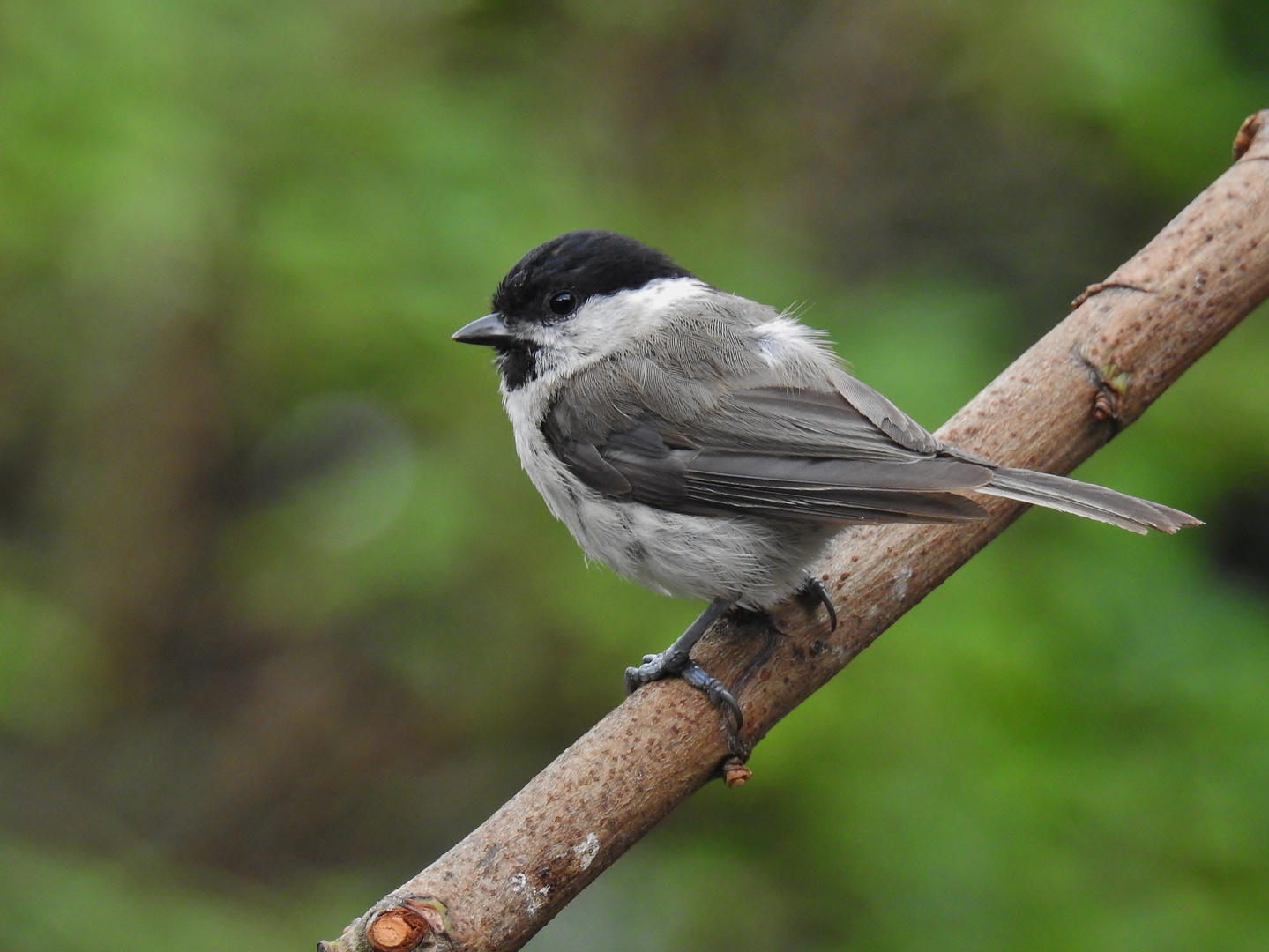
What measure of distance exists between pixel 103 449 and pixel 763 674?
307 centimetres

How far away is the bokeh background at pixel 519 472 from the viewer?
10.0 feet

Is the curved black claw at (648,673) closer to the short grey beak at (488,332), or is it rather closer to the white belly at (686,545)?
the white belly at (686,545)

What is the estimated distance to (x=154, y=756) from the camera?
4668 millimetres

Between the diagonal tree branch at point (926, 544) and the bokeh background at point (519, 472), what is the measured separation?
1.66 feet

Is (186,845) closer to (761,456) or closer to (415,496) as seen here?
(415,496)

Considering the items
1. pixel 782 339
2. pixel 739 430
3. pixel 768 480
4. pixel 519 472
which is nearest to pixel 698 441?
pixel 739 430

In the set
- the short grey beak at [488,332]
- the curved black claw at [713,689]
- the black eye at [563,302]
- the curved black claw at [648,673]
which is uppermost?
the short grey beak at [488,332]

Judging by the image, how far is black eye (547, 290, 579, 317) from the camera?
3.04 m

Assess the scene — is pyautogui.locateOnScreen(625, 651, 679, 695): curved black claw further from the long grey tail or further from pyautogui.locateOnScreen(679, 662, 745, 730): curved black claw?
the long grey tail

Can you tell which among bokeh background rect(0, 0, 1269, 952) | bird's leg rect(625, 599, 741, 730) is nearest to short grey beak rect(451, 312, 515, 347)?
bokeh background rect(0, 0, 1269, 952)


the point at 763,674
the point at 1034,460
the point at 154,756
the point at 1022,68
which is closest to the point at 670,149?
the point at 1022,68

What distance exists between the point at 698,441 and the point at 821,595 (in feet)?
1.45

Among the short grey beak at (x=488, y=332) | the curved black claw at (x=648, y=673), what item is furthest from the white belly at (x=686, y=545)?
the short grey beak at (x=488, y=332)

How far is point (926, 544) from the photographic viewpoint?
2617 millimetres
